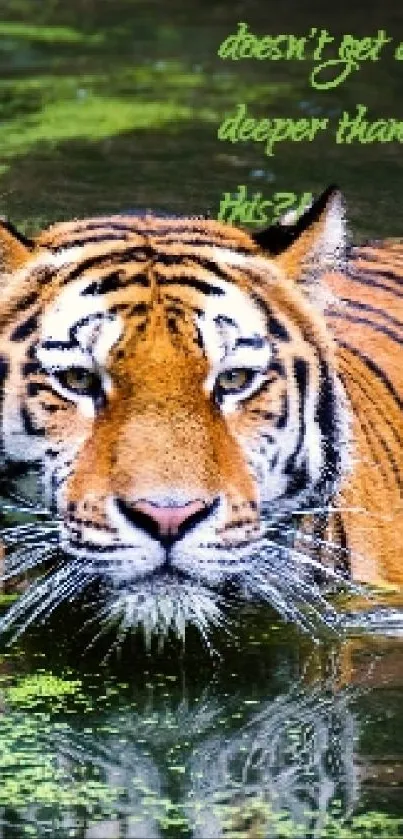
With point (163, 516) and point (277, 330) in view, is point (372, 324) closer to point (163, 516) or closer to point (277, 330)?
point (277, 330)

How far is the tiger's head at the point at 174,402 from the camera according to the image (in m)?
4.21

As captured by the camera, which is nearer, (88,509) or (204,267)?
(88,509)

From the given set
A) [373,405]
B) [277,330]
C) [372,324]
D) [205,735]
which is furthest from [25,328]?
[372,324]

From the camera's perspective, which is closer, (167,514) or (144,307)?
(167,514)

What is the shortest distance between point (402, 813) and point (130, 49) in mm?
7523

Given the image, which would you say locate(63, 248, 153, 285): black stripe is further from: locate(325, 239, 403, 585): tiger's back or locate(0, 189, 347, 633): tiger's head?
locate(325, 239, 403, 585): tiger's back

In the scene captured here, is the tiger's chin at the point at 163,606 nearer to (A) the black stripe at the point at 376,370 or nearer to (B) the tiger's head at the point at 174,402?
(B) the tiger's head at the point at 174,402

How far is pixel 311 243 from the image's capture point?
4.64 meters

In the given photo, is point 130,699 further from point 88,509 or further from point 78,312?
point 78,312

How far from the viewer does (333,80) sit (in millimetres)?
10312

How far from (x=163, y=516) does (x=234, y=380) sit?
1.28 ft

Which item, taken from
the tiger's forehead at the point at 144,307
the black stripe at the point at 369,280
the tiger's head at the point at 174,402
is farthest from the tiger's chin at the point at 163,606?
the black stripe at the point at 369,280

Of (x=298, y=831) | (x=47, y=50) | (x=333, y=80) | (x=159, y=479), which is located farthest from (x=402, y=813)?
(x=47, y=50)

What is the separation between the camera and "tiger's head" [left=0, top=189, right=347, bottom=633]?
4215mm
